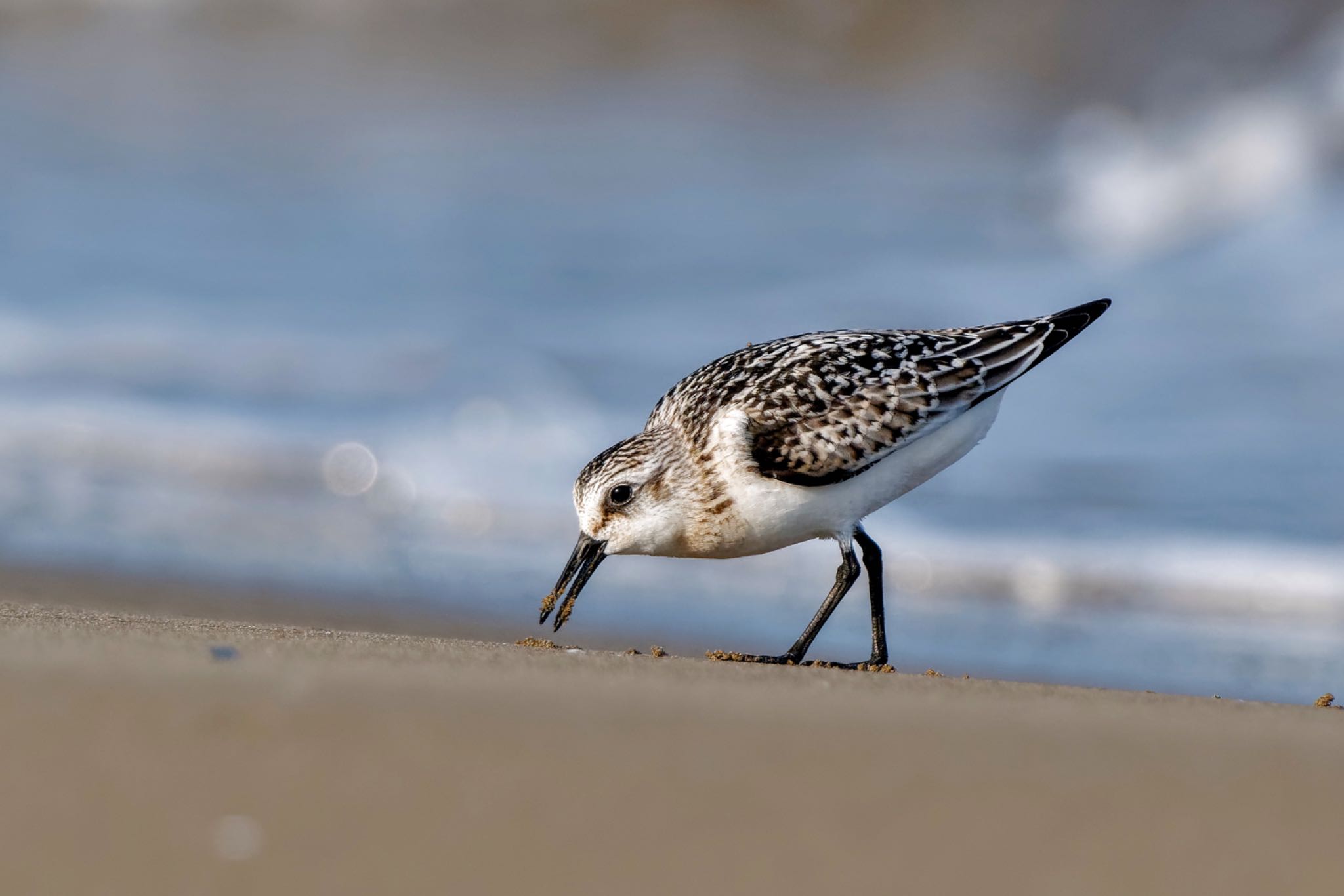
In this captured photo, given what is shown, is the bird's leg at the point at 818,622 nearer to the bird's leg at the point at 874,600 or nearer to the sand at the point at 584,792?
the bird's leg at the point at 874,600

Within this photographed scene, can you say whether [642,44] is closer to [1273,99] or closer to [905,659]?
[1273,99]

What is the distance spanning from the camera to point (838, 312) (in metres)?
13.2

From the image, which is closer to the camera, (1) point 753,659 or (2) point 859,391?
(1) point 753,659

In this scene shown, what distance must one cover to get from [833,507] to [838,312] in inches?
301

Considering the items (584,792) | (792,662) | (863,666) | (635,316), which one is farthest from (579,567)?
(635,316)

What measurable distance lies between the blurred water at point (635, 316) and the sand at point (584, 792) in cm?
431

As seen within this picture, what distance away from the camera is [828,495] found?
5.65 metres

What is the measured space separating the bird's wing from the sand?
1.83 metres

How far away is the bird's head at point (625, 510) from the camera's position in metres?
5.62

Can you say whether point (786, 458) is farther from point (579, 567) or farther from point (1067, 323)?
point (1067, 323)

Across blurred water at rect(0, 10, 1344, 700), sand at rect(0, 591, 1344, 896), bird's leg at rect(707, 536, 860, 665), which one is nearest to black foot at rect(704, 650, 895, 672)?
bird's leg at rect(707, 536, 860, 665)

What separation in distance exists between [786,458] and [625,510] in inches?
24.2

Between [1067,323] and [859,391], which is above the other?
[1067,323]

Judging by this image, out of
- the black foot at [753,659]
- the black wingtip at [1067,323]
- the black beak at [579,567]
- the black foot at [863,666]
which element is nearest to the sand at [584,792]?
the black foot at [863,666]
